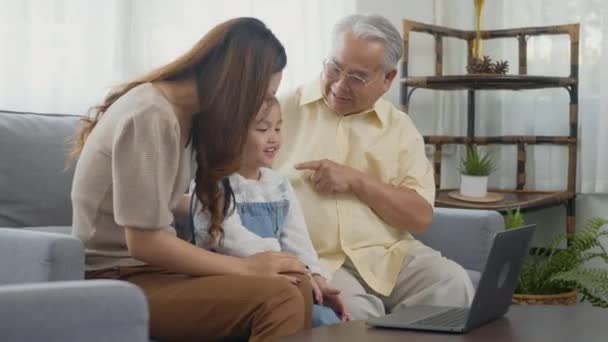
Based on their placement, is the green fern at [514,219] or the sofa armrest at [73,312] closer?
the sofa armrest at [73,312]

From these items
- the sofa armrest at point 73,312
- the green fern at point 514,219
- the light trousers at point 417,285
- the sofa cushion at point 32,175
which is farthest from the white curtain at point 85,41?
the sofa armrest at point 73,312

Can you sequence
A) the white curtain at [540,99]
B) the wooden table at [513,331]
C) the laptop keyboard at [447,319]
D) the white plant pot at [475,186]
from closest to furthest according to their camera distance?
the wooden table at [513,331] → the laptop keyboard at [447,319] → the white plant pot at [475,186] → the white curtain at [540,99]

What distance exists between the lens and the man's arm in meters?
2.19

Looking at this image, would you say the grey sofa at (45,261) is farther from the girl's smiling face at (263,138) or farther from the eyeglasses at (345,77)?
the eyeglasses at (345,77)

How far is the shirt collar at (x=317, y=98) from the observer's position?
2332 millimetres

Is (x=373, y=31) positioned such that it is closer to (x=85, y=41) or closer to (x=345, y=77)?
(x=345, y=77)

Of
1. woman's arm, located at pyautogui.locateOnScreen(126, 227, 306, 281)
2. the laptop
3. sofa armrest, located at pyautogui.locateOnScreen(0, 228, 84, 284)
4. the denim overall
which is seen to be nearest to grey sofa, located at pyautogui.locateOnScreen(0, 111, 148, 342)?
sofa armrest, located at pyautogui.locateOnScreen(0, 228, 84, 284)

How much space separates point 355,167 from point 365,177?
0.09m

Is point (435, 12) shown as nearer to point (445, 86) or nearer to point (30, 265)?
point (445, 86)

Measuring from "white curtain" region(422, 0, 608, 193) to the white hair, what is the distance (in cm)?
139

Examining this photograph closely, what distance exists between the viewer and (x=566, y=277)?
2881 mm

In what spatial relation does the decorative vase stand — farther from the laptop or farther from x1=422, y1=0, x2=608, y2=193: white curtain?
the laptop

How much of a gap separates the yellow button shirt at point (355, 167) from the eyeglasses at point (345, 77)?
0.06m

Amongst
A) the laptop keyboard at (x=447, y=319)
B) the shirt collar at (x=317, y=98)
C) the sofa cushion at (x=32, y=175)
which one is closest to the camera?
the laptop keyboard at (x=447, y=319)
